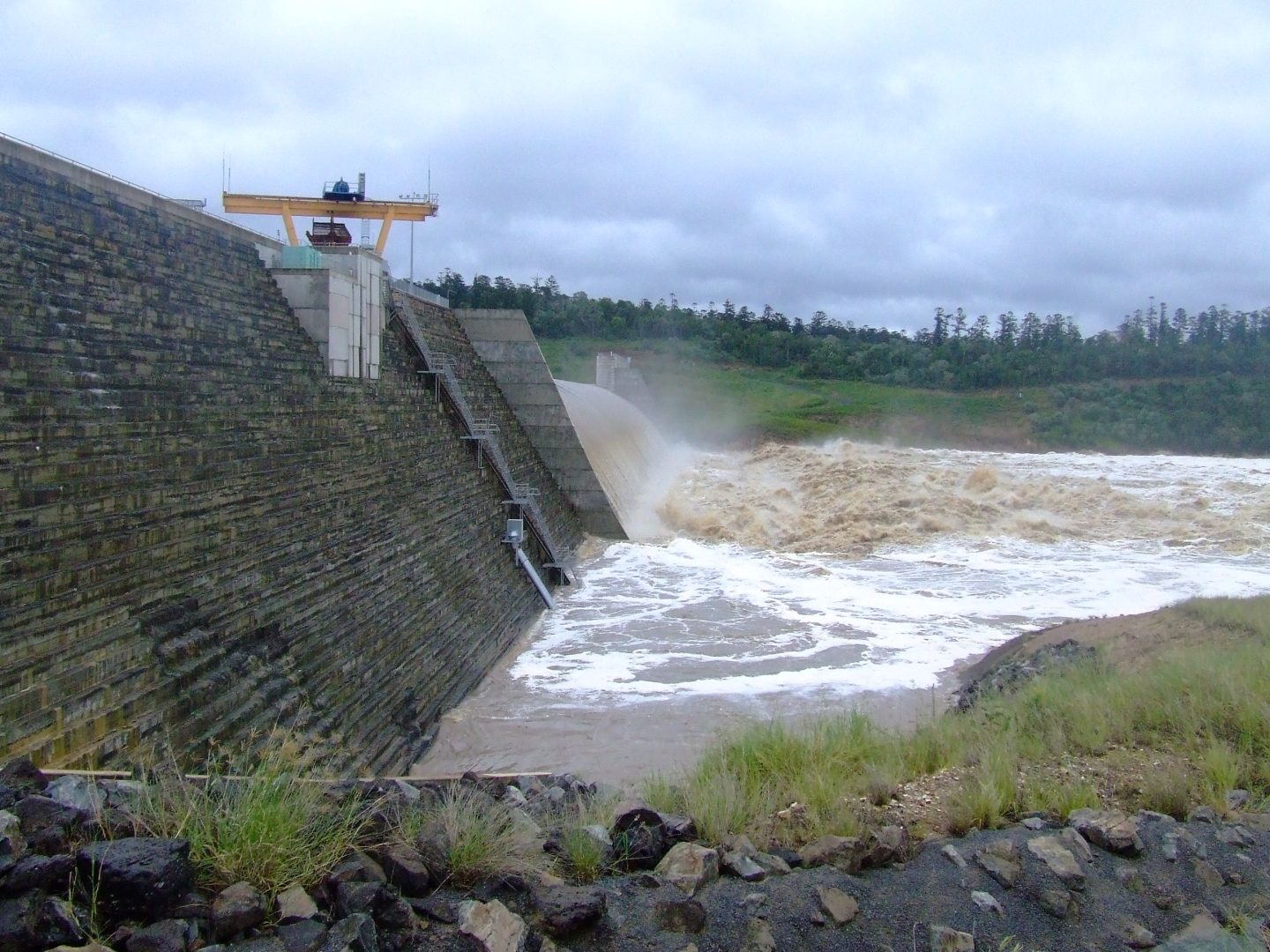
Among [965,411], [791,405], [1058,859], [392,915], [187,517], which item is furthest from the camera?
[965,411]

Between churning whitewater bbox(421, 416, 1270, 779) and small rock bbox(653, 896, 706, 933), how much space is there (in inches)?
175

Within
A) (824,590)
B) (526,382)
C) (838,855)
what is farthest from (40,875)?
(526,382)

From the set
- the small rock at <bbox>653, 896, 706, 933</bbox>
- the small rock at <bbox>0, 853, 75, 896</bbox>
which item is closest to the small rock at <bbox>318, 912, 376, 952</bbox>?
the small rock at <bbox>0, 853, 75, 896</bbox>

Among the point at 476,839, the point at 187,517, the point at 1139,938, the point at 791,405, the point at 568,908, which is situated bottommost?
the point at 1139,938

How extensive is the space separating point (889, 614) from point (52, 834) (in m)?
14.0

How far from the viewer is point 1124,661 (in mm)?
10688

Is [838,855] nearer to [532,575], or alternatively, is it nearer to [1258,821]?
[1258,821]

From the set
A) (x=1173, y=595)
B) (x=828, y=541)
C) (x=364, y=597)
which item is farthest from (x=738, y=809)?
(x=828, y=541)

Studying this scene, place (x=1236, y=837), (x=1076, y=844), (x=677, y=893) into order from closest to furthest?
(x=677, y=893), (x=1076, y=844), (x=1236, y=837)

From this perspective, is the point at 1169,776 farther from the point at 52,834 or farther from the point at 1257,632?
the point at 1257,632

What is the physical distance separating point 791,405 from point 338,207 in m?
37.4

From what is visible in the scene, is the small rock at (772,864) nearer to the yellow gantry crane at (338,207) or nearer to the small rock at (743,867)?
the small rock at (743,867)

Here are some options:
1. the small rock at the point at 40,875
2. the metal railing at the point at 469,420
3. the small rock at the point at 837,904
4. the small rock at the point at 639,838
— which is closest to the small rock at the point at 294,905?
the small rock at the point at 40,875

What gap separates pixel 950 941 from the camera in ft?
13.8
